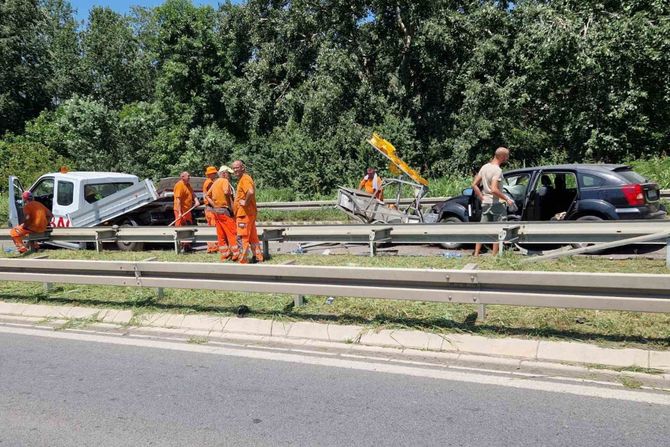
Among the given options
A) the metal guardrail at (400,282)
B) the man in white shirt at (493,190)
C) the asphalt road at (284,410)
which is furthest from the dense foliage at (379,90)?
the asphalt road at (284,410)

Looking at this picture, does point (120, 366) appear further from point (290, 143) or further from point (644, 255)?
point (290, 143)

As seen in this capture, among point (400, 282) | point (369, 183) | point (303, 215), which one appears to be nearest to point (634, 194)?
point (400, 282)

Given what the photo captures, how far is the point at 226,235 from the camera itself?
9.54 m

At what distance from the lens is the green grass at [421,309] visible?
5078mm

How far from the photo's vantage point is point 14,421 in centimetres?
412

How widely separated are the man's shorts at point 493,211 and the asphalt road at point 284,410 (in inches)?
198

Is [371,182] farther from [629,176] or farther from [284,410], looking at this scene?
[284,410]

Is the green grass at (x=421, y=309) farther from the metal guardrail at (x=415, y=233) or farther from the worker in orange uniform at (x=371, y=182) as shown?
the worker in orange uniform at (x=371, y=182)

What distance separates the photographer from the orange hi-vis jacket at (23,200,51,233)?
35.5 feet

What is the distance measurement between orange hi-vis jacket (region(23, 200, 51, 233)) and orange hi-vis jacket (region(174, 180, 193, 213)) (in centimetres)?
251

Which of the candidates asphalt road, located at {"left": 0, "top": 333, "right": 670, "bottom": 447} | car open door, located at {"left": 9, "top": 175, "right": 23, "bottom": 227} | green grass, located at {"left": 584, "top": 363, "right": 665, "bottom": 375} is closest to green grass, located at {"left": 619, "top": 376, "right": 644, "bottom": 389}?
green grass, located at {"left": 584, "top": 363, "right": 665, "bottom": 375}

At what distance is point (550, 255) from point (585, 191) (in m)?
2.29

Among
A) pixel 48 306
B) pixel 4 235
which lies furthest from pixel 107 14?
pixel 48 306

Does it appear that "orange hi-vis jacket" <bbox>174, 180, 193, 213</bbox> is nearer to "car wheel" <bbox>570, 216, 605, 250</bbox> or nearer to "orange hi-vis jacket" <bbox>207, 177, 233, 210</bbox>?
"orange hi-vis jacket" <bbox>207, 177, 233, 210</bbox>
